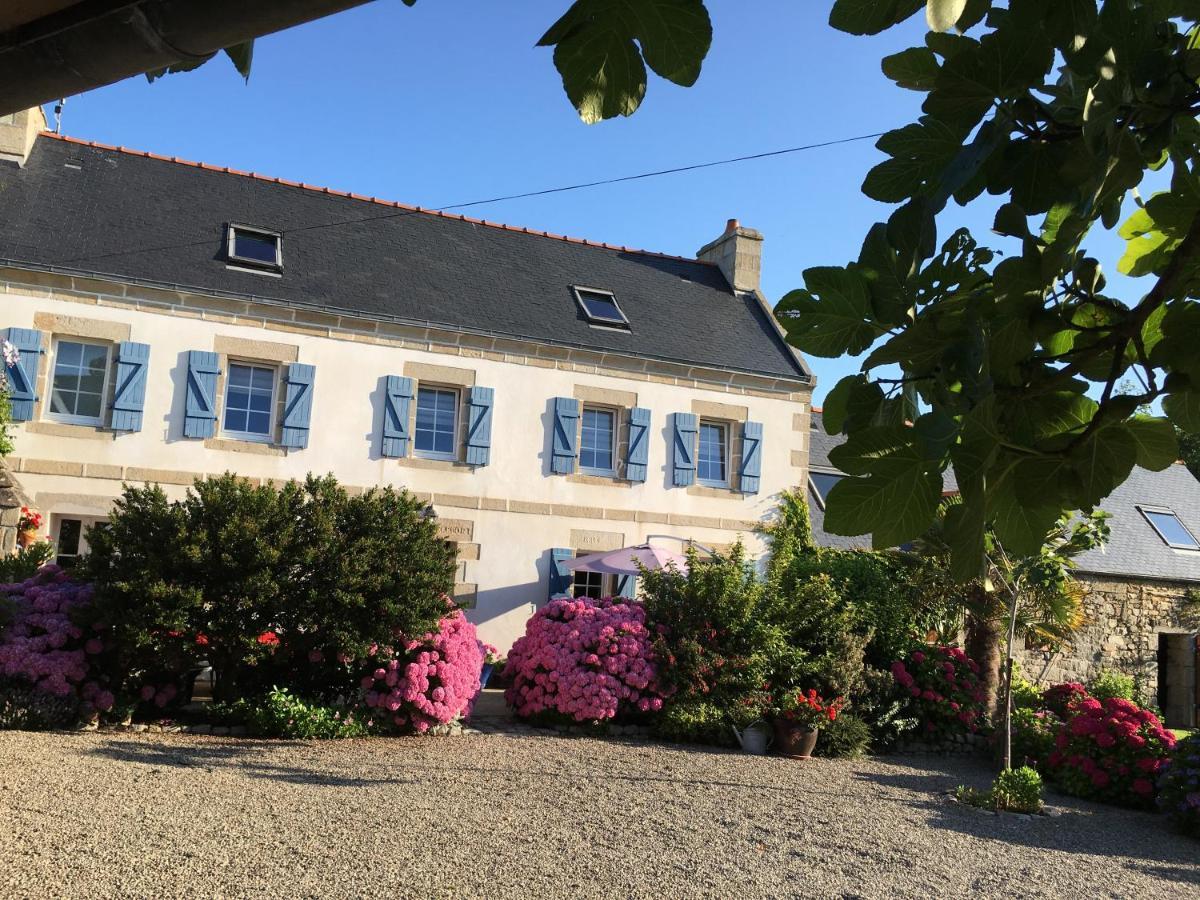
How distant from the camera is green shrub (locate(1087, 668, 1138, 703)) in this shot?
1530 cm

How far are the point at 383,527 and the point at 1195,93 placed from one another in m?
8.20

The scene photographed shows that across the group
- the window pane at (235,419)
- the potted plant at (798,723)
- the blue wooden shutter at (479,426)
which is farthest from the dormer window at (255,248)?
the potted plant at (798,723)

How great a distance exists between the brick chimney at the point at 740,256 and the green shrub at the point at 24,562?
434 inches

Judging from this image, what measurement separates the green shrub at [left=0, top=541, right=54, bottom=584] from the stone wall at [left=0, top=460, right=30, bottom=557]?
125 mm

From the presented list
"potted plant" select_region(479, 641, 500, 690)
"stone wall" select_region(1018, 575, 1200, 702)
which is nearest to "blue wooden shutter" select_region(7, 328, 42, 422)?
"potted plant" select_region(479, 641, 500, 690)

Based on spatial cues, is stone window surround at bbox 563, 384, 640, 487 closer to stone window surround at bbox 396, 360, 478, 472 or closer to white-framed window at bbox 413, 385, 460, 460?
stone window surround at bbox 396, 360, 478, 472

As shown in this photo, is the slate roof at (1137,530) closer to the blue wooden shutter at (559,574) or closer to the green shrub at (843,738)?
the blue wooden shutter at (559,574)

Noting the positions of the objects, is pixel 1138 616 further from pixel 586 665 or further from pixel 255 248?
pixel 255 248

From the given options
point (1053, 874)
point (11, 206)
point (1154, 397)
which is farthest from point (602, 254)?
point (1154, 397)

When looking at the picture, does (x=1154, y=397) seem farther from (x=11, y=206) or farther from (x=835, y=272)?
(x=11, y=206)

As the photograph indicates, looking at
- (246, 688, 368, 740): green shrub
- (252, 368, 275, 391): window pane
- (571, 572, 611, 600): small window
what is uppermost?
(252, 368, 275, 391): window pane

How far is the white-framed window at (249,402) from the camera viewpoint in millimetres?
12602

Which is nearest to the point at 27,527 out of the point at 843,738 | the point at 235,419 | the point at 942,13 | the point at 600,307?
the point at 235,419

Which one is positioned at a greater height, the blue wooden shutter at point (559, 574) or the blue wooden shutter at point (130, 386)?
the blue wooden shutter at point (130, 386)
